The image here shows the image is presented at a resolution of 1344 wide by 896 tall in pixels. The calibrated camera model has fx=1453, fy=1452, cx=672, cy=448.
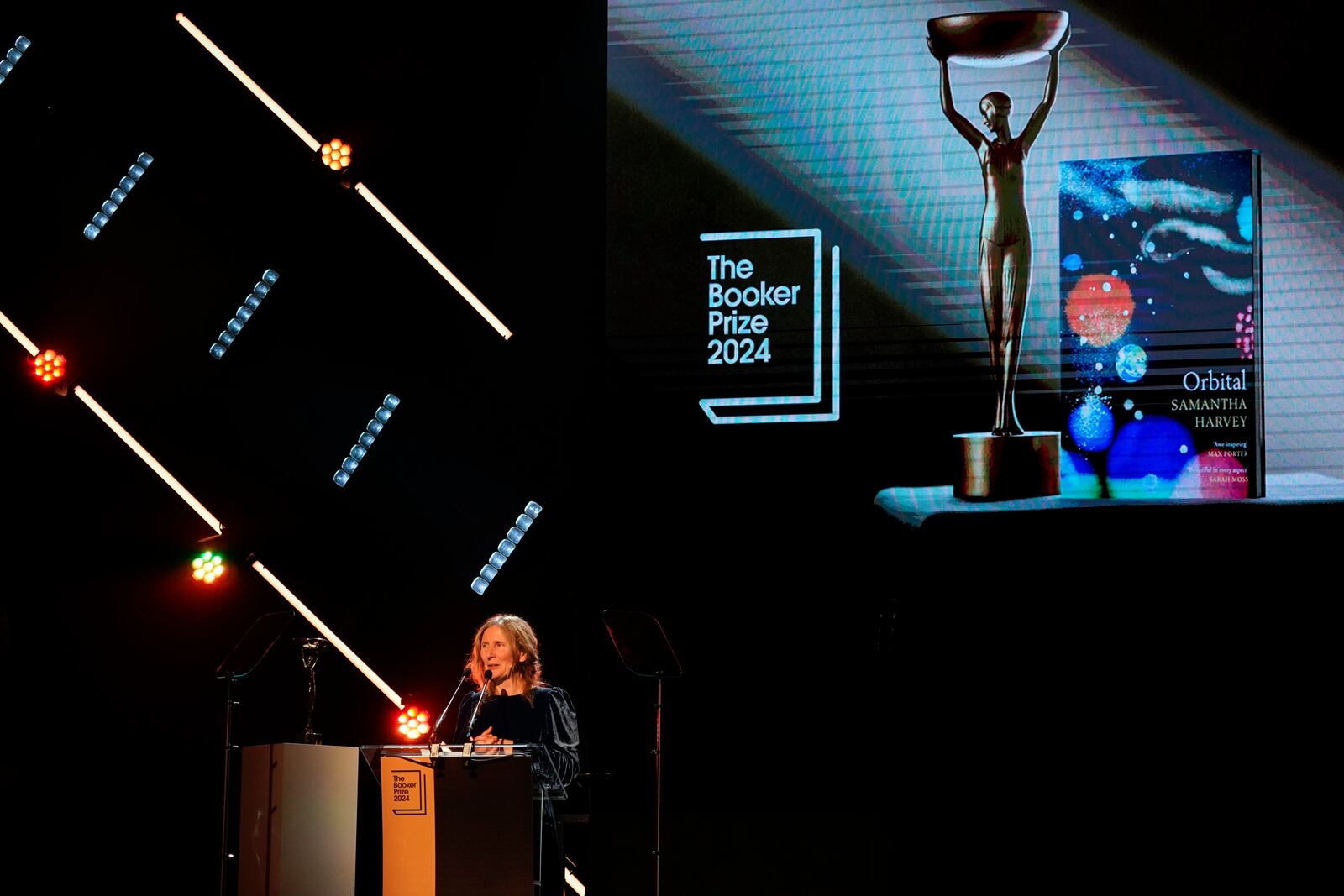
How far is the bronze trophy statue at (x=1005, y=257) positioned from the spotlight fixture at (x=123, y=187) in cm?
333

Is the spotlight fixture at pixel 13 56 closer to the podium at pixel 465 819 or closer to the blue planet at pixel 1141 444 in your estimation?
the podium at pixel 465 819

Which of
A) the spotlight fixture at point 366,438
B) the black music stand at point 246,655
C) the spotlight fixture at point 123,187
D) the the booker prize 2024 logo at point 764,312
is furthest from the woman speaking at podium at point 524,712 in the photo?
the spotlight fixture at point 123,187

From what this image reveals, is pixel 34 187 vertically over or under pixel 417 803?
over

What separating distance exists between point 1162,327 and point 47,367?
4.27 metres

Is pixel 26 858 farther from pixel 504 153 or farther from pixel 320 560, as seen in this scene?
pixel 504 153

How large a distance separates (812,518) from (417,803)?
66.8 inches

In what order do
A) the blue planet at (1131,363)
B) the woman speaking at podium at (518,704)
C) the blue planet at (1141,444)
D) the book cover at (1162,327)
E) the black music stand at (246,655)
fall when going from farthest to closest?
1. the black music stand at (246,655)
2. the woman speaking at podium at (518,704)
3. the blue planet at (1131,363)
4. the blue planet at (1141,444)
5. the book cover at (1162,327)

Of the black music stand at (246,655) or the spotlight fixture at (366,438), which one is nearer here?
the black music stand at (246,655)

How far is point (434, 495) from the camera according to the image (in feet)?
18.5

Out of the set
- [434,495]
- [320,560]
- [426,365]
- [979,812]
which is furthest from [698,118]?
[979,812]

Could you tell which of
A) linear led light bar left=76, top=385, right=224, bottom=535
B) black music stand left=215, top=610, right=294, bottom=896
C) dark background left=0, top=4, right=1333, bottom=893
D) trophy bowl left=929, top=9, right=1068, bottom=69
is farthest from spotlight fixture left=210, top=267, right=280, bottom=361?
trophy bowl left=929, top=9, right=1068, bottom=69

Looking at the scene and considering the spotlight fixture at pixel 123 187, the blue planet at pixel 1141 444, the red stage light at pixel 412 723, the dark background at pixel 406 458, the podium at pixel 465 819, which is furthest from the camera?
the spotlight fixture at pixel 123 187

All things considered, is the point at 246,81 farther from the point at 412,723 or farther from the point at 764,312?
the point at 412,723

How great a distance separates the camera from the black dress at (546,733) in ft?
16.2
